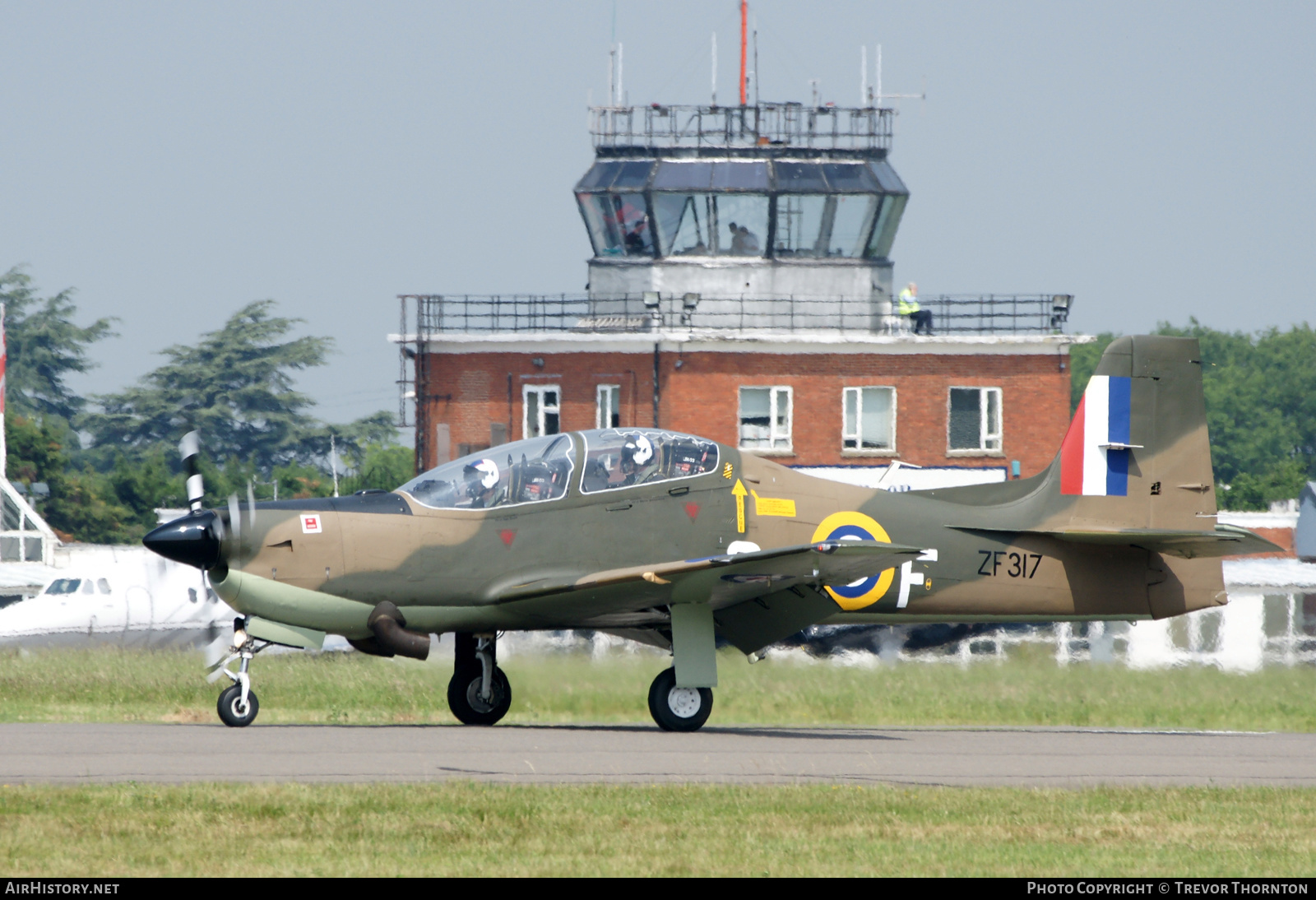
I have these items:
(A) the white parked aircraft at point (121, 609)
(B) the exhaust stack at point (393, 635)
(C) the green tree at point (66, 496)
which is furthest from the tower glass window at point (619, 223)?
(B) the exhaust stack at point (393, 635)

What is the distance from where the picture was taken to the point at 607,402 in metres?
39.4

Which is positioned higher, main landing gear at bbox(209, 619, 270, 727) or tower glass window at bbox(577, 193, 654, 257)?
tower glass window at bbox(577, 193, 654, 257)

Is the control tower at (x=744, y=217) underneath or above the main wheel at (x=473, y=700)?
above

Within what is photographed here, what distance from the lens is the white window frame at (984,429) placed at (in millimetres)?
40406

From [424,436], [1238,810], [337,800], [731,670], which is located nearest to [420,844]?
[337,800]

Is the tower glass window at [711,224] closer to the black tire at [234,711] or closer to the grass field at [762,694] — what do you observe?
the grass field at [762,694]

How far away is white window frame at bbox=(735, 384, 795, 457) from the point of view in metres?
39.6

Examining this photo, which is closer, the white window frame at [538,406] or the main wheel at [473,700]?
the main wheel at [473,700]

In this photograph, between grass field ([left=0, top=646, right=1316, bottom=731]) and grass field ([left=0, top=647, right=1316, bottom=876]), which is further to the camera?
grass field ([left=0, top=646, right=1316, bottom=731])

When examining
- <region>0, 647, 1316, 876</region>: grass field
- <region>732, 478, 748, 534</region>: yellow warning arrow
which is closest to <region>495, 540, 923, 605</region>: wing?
<region>732, 478, 748, 534</region>: yellow warning arrow

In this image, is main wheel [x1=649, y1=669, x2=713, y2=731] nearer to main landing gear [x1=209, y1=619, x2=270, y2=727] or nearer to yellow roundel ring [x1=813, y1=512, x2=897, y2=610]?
yellow roundel ring [x1=813, y1=512, x2=897, y2=610]

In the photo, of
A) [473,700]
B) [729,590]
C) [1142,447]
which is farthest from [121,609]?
[1142,447]

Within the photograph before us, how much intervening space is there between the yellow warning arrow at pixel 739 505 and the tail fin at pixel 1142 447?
3503mm

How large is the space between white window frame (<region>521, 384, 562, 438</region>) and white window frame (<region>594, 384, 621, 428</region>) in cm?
90
